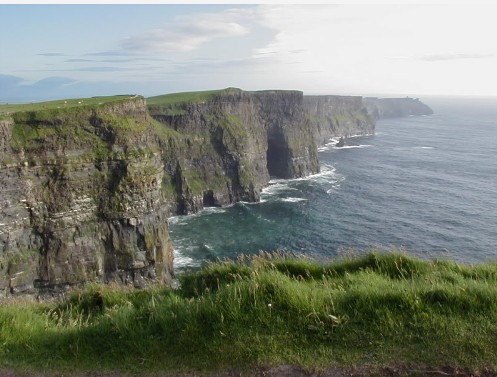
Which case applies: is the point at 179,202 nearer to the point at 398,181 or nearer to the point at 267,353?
the point at 398,181

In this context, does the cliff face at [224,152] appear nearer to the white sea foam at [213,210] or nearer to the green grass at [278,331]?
the white sea foam at [213,210]

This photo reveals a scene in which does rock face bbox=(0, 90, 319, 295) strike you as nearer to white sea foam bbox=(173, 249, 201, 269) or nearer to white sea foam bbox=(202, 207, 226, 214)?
white sea foam bbox=(173, 249, 201, 269)

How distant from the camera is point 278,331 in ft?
24.8

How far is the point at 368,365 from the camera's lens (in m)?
6.61

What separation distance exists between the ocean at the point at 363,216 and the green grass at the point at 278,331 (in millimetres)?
39083

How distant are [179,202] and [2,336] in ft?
281

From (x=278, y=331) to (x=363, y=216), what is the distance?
79.4 m

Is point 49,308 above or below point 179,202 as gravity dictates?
above

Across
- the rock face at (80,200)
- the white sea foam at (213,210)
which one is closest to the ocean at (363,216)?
the white sea foam at (213,210)

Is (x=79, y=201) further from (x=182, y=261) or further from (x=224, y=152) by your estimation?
(x=224, y=152)

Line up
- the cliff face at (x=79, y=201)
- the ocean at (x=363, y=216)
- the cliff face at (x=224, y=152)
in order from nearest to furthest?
the cliff face at (x=79, y=201)
the ocean at (x=363, y=216)
the cliff face at (x=224, y=152)

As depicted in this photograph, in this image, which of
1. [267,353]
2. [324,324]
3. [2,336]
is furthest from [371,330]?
[2,336]

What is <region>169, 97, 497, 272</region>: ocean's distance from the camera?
225 feet

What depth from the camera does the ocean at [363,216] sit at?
68438 mm
